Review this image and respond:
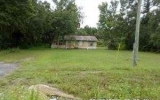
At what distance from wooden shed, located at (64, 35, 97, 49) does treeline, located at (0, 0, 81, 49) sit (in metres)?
2.43

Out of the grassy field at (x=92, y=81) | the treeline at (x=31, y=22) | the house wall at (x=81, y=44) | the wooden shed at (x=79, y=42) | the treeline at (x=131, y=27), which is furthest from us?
the house wall at (x=81, y=44)

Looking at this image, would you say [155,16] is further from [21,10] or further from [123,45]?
[21,10]

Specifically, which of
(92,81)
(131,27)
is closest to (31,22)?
(131,27)

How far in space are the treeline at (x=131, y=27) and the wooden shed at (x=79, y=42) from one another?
3.21 meters

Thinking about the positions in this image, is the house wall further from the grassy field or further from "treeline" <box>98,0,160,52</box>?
the grassy field

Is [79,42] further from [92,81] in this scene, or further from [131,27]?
[92,81]

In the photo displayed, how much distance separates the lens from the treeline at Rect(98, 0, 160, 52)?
1961 inches

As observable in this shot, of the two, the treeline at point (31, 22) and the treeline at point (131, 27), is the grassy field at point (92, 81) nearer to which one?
the treeline at point (31, 22)

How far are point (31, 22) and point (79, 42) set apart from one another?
20.6 meters

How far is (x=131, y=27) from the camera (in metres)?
57.9

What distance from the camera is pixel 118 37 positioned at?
6178 cm

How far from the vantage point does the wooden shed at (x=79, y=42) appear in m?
63.6

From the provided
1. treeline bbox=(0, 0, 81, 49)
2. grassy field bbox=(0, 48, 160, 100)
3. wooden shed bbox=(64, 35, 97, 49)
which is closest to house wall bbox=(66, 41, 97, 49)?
wooden shed bbox=(64, 35, 97, 49)

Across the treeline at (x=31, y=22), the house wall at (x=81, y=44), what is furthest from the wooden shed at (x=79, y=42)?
the treeline at (x=31, y=22)
